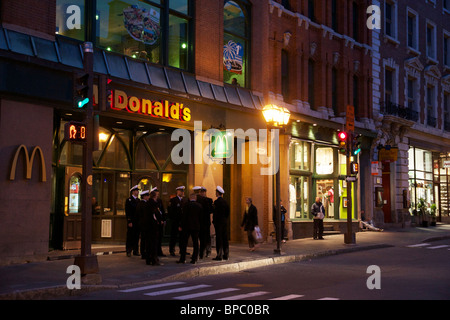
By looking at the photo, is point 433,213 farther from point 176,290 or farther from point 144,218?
point 176,290

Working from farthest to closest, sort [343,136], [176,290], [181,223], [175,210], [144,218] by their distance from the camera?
[343,136] < [175,210] < [181,223] < [144,218] < [176,290]

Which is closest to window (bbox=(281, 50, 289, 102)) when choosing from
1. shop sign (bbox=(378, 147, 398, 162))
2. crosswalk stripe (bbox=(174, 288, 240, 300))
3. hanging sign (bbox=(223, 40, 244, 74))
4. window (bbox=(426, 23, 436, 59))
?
hanging sign (bbox=(223, 40, 244, 74))

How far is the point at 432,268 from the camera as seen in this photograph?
46.8ft

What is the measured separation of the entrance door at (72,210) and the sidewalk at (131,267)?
624 millimetres

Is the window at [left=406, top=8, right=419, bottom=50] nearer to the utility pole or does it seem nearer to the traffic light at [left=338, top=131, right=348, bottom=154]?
the traffic light at [left=338, top=131, right=348, bottom=154]

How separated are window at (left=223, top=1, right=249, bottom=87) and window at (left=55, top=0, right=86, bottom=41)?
6358 millimetres

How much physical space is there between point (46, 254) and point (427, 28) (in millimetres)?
30256

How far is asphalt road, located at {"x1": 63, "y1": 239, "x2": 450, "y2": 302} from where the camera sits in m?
9.89

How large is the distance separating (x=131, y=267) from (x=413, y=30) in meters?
27.3

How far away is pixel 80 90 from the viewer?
11.6m

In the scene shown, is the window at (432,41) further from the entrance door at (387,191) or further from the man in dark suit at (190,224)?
the man in dark suit at (190,224)

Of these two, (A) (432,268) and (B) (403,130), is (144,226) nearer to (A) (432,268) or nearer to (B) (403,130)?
(A) (432,268)

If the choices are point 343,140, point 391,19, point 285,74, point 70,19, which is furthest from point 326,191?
point 70,19
